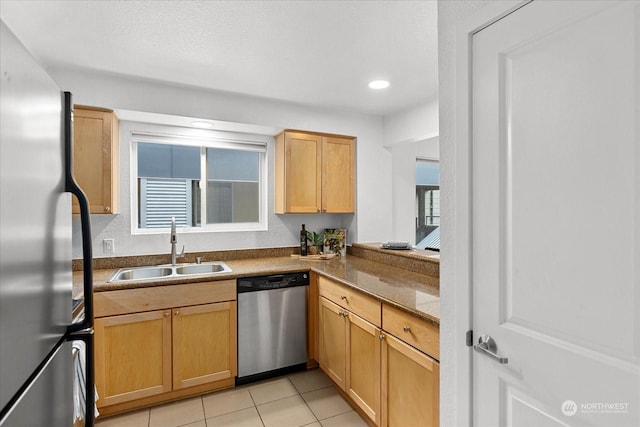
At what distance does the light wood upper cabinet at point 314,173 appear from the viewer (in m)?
3.13

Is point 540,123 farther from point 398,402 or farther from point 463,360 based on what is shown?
point 398,402

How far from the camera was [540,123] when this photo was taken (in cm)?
96

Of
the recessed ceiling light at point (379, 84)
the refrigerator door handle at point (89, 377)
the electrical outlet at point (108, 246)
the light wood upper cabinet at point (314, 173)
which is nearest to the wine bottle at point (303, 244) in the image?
the light wood upper cabinet at point (314, 173)

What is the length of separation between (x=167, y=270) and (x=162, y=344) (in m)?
0.66

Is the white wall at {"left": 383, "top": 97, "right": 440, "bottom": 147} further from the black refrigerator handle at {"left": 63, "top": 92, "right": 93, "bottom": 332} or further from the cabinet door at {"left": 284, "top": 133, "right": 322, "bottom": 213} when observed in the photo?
the black refrigerator handle at {"left": 63, "top": 92, "right": 93, "bottom": 332}

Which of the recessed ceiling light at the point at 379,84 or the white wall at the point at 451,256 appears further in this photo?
the recessed ceiling light at the point at 379,84

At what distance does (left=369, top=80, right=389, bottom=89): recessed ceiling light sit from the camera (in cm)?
257

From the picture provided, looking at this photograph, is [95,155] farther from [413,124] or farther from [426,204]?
Result: [426,204]

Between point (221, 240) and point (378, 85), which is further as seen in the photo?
point (221, 240)

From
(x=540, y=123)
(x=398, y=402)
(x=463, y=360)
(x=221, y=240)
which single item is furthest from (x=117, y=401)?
(x=540, y=123)

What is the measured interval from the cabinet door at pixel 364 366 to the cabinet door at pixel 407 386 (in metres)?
0.08

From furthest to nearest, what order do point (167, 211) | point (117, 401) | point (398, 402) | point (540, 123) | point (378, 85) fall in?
point (167, 211) < point (378, 85) < point (117, 401) < point (398, 402) < point (540, 123)

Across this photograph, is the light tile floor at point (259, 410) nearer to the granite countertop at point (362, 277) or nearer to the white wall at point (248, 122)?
the granite countertop at point (362, 277)

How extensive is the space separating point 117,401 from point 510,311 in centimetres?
240
